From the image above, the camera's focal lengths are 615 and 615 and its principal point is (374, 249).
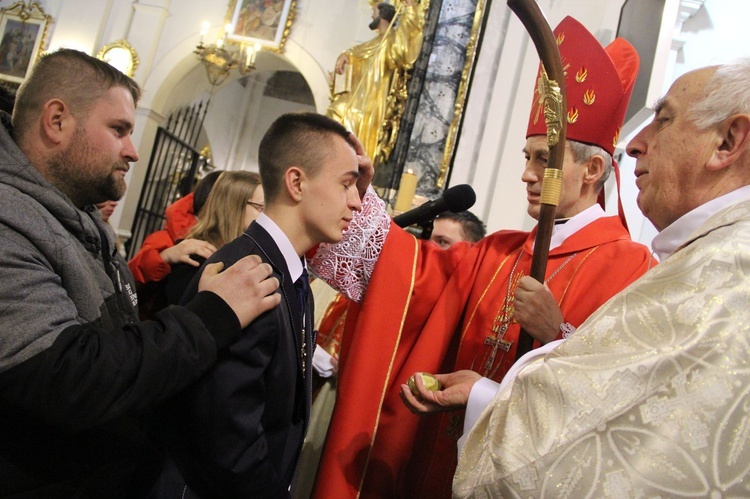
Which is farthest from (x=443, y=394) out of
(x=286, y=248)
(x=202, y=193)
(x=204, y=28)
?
(x=204, y=28)

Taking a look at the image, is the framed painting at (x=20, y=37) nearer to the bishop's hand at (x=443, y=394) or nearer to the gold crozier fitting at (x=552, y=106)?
the gold crozier fitting at (x=552, y=106)

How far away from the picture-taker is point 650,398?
2.94ft

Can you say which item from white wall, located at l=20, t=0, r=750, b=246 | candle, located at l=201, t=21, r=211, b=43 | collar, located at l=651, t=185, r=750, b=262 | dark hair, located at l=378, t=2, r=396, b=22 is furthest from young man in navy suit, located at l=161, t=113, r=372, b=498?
candle, located at l=201, t=21, r=211, b=43

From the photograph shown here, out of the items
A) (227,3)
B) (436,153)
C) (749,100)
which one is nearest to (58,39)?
(227,3)

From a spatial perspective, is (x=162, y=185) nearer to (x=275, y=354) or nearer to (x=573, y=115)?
(x=573, y=115)

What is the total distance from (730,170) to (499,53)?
14.8ft

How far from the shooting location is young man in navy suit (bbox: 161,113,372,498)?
129cm

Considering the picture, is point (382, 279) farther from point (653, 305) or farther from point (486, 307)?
point (653, 305)

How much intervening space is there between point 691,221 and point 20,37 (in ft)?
38.5

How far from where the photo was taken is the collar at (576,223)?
1.94 m

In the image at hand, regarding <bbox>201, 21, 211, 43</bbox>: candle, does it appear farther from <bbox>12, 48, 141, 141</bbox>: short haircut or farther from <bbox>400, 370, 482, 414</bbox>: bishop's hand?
<bbox>400, 370, 482, 414</bbox>: bishop's hand

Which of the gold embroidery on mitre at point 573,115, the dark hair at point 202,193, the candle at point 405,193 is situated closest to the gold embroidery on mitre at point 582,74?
the gold embroidery on mitre at point 573,115

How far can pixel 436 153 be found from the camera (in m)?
5.56

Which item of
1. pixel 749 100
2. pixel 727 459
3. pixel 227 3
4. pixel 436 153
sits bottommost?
pixel 727 459
